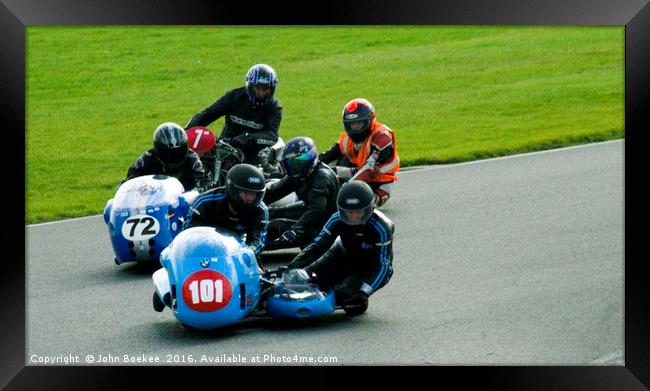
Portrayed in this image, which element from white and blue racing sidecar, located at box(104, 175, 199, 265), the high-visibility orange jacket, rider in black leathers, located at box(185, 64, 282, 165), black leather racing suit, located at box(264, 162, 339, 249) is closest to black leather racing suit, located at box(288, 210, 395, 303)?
black leather racing suit, located at box(264, 162, 339, 249)

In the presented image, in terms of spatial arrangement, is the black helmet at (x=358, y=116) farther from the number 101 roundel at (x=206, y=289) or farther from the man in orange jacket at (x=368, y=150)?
the number 101 roundel at (x=206, y=289)

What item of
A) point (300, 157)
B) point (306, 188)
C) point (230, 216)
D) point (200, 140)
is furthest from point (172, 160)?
point (230, 216)

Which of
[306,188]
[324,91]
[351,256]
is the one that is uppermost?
[324,91]

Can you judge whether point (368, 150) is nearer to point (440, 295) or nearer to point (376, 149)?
point (376, 149)

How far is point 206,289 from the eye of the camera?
9.65 metres

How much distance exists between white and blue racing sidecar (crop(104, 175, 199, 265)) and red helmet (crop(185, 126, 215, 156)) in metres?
1.91

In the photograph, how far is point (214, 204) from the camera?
36.1 ft

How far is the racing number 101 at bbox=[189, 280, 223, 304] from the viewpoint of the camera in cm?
965

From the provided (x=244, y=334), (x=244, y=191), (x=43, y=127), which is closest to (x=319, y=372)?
(x=244, y=334)
